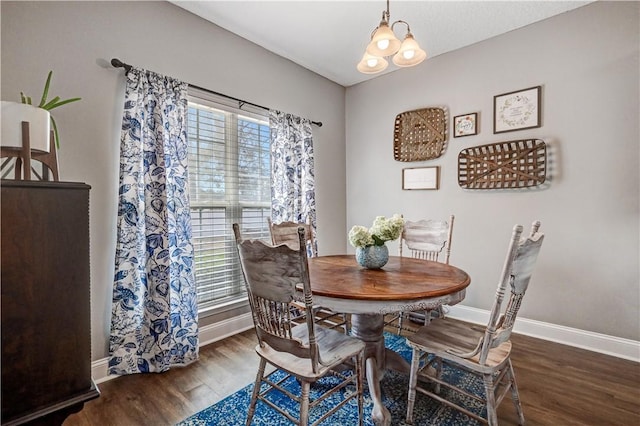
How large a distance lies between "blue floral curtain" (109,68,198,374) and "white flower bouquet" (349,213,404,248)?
53.8 inches

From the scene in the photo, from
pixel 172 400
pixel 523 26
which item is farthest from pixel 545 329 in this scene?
pixel 172 400

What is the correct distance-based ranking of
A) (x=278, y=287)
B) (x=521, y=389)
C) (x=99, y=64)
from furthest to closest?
(x=99, y=64) → (x=521, y=389) → (x=278, y=287)

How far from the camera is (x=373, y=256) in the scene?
6.24 ft

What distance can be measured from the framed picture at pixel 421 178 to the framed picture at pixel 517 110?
71cm

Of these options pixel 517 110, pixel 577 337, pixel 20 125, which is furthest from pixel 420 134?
pixel 20 125

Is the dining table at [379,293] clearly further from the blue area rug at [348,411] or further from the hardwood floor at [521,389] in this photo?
the hardwood floor at [521,389]

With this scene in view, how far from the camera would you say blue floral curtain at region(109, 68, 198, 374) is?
209cm

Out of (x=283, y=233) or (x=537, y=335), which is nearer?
(x=283, y=233)

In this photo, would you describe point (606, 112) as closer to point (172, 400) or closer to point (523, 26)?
point (523, 26)

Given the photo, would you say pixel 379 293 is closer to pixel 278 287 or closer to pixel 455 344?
pixel 278 287

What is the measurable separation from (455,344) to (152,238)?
6.79ft

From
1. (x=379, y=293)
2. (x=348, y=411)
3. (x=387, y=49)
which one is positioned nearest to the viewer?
(x=379, y=293)

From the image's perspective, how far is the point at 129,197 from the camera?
210 centimetres

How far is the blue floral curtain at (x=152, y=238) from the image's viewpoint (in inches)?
82.2
